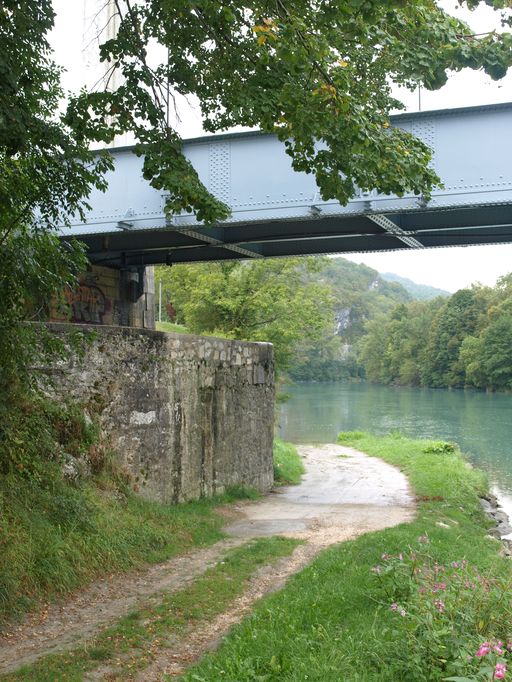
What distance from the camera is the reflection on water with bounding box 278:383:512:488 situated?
2686 centimetres

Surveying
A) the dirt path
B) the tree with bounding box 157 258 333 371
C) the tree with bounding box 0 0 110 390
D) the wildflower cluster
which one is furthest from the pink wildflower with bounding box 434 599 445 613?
the tree with bounding box 157 258 333 371

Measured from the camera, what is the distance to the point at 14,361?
6.22 metres

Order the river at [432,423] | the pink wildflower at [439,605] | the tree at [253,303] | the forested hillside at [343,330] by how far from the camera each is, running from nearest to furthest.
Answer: the pink wildflower at [439,605]
the tree at [253,303]
the river at [432,423]
the forested hillside at [343,330]

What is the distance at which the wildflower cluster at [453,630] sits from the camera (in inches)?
146

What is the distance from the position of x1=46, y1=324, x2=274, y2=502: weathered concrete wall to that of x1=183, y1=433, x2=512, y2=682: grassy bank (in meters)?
3.08

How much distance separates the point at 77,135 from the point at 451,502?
420 inches

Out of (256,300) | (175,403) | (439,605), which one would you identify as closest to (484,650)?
(439,605)

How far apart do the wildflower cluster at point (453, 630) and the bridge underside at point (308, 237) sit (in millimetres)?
7079

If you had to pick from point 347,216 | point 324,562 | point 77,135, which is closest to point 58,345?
point 77,135

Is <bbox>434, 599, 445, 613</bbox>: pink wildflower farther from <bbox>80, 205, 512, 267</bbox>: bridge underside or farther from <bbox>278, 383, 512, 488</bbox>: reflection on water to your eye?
<bbox>278, 383, 512, 488</bbox>: reflection on water

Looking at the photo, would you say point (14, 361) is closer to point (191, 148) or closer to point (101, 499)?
point (101, 499)

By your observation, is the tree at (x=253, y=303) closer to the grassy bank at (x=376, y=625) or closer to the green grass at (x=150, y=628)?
the grassy bank at (x=376, y=625)

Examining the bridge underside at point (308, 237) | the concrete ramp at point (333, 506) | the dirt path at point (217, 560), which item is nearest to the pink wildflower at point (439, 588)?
the dirt path at point (217, 560)

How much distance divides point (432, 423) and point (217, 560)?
32.5 m
